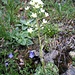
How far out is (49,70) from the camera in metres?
3.02

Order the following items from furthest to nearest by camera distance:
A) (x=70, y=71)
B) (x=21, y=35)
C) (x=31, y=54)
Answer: (x=21, y=35), (x=31, y=54), (x=70, y=71)

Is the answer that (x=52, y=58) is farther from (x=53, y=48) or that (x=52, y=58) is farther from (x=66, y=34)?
(x=66, y=34)

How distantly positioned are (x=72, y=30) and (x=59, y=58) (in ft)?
1.95

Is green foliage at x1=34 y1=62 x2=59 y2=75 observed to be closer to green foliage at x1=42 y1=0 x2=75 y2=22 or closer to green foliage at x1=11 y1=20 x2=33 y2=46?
green foliage at x1=11 y1=20 x2=33 y2=46

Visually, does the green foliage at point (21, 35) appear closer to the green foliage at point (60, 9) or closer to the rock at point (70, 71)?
the green foliage at point (60, 9)

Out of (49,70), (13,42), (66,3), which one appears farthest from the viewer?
(66,3)

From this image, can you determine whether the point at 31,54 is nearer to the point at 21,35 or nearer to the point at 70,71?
the point at 21,35

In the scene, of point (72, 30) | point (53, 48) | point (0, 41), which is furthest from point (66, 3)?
point (0, 41)

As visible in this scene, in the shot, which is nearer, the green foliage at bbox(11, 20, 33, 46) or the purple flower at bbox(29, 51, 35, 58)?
the purple flower at bbox(29, 51, 35, 58)

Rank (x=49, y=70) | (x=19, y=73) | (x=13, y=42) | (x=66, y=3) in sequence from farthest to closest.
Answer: (x=66, y=3)
(x=13, y=42)
(x=19, y=73)
(x=49, y=70)

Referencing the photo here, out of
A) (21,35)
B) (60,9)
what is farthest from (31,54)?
(60,9)

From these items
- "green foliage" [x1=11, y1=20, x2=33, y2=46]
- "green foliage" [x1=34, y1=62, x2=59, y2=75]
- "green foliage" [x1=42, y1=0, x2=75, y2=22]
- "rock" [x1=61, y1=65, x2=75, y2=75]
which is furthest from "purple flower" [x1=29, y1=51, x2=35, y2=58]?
"green foliage" [x1=42, y1=0, x2=75, y2=22]

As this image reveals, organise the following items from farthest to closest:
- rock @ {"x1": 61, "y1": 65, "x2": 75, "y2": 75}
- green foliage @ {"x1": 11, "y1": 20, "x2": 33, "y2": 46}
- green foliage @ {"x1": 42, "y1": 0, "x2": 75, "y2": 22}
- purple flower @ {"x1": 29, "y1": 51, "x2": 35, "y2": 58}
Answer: green foliage @ {"x1": 42, "y1": 0, "x2": 75, "y2": 22} < green foliage @ {"x1": 11, "y1": 20, "x2": 33, "y2": 46} < purple flower @ {"x1": 29, "y1": 51, "x2": 35, "y2": 58} < rock @ {"x1": 61, "y1": 65, "x2": 75, "y2": 75}

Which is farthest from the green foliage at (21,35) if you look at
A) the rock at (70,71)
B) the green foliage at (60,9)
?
the rock at (70,71)
